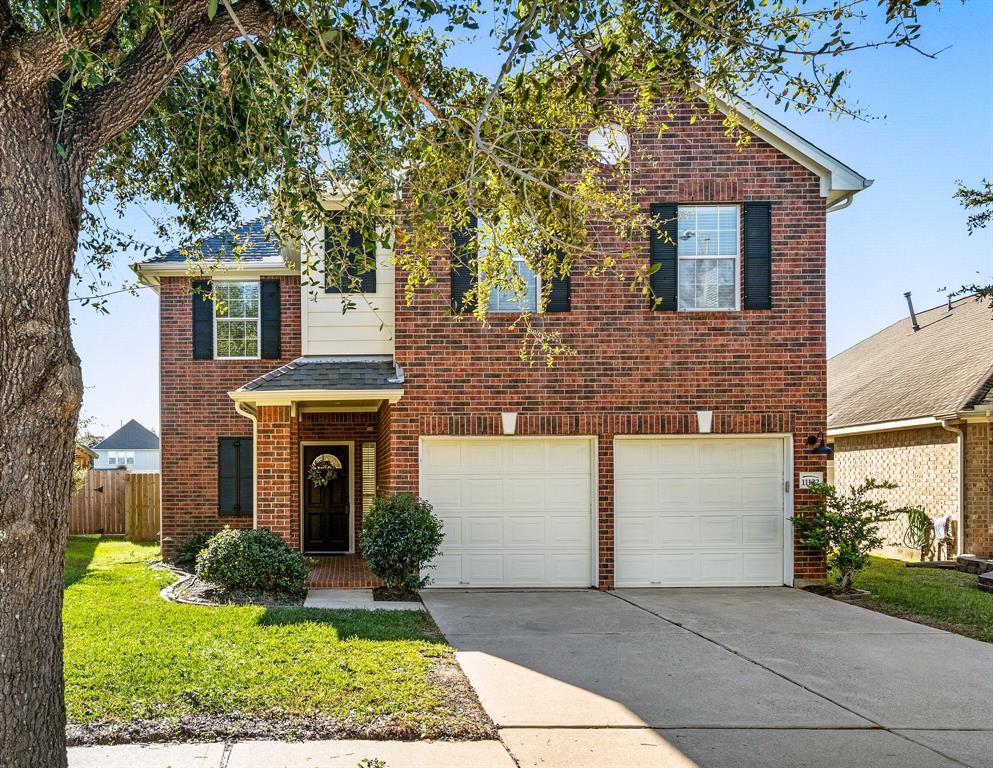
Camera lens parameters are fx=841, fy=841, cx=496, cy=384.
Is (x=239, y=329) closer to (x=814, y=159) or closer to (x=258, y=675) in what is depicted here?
(x=258, y=675)

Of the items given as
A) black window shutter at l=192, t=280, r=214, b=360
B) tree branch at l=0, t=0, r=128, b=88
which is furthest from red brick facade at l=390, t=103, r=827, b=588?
tree branch at l=0, t=0, r=128, b=88

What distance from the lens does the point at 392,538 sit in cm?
1068

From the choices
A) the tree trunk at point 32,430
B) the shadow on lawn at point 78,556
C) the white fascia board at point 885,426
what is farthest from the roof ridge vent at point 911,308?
the tree trunk at point 32,430

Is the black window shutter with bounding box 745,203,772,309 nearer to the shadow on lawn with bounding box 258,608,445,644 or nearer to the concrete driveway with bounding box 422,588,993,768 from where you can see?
the concrete driveway with bounding box 422,588,993,768

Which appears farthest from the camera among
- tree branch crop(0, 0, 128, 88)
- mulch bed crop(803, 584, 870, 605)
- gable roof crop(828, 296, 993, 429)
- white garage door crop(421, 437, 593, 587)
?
gable roof crop(828, 296, 993, 429)

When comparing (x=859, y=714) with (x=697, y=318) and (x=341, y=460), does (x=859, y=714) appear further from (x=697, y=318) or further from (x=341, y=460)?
(x=341, y=460)

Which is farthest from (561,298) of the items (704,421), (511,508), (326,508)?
(326,508)

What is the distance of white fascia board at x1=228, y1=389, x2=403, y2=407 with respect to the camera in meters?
11.4

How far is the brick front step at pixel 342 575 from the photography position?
11697 millimetres

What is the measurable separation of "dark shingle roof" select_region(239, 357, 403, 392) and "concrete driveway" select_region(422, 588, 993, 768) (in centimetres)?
308

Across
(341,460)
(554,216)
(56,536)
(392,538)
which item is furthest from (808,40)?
(341,460)

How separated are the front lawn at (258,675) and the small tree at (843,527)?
566cm

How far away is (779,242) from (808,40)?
22.5ft

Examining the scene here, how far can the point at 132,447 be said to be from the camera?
5028 cm
